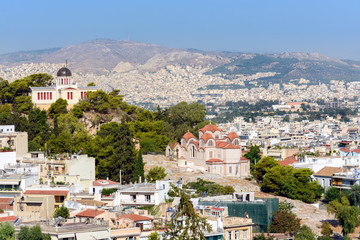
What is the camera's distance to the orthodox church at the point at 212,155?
1927 inches

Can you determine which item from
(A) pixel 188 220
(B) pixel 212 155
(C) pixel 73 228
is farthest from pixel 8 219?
(B) pixel 212 155

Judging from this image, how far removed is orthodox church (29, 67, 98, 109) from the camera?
56.4 metres

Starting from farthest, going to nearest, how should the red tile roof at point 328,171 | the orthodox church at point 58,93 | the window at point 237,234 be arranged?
the orthodox church at point 58,93, the red tile roof at point 328,171, the window at point 237,234

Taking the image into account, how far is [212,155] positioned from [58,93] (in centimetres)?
1377

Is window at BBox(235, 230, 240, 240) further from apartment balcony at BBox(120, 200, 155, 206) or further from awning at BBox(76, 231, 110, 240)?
awning at BBox(76, 231, 110, 240)

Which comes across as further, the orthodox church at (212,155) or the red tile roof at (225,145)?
the red tile roof at (225,145)

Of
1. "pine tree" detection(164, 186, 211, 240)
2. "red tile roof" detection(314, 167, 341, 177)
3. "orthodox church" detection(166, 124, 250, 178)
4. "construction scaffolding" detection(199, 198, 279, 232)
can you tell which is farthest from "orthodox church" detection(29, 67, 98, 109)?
"pine tree" detection(164, 186, 211, 240)

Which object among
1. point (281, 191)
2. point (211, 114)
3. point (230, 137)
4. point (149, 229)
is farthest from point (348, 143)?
point (211, 114)

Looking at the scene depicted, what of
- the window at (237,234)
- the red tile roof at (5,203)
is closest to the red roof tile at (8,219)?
the red tile roof at (5,203)

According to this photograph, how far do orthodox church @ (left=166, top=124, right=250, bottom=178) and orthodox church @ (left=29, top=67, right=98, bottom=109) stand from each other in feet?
33.6

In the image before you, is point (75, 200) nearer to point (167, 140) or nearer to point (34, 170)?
point (34, 170)

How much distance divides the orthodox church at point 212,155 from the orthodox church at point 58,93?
10237 mm

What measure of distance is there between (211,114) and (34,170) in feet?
535

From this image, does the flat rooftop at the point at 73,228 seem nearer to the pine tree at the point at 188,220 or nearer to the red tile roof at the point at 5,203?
the pine tree at the point at 188,220
